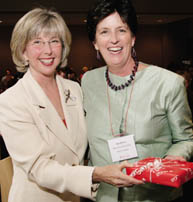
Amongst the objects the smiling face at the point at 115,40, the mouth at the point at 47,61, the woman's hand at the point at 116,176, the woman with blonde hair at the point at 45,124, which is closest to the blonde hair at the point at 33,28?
the woman with blonde hair at the point at 45,124

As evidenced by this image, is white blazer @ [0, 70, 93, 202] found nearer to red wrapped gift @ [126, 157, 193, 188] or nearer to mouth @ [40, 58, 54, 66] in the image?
mouth @ [40, 58, 54, 66]

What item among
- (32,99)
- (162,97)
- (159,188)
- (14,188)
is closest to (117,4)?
(162,97)

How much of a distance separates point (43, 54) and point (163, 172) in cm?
97

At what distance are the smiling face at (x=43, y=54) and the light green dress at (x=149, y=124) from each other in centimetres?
41

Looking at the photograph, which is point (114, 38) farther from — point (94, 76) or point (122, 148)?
point (122, 148)

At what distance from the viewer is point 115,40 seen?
1.80 m

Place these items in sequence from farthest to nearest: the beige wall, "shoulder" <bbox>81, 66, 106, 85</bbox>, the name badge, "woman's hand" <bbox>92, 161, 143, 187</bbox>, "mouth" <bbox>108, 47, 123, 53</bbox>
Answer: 1. the beige wall
2. "shoulder" <bbox>81, 66, 106, 85</bbox>
3. "mouth" <bbox>108, 47, 123, 53</bbox>
4. the name badge
5. "woman's hand" <bbox>92, 161, 143, 187</bbox>

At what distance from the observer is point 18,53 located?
6.15 feet

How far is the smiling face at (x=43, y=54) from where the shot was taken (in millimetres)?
1817

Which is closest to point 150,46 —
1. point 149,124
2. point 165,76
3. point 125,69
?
point 125,69

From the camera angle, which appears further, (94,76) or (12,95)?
(94,76)

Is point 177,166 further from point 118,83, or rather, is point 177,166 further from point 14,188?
point 14,188

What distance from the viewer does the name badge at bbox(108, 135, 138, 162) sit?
1.73 meters

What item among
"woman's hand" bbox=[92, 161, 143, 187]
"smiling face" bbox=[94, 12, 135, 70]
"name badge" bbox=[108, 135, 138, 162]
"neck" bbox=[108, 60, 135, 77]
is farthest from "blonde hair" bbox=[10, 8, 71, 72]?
"woman's hand" bbox=[92, 161, 143, 187]
